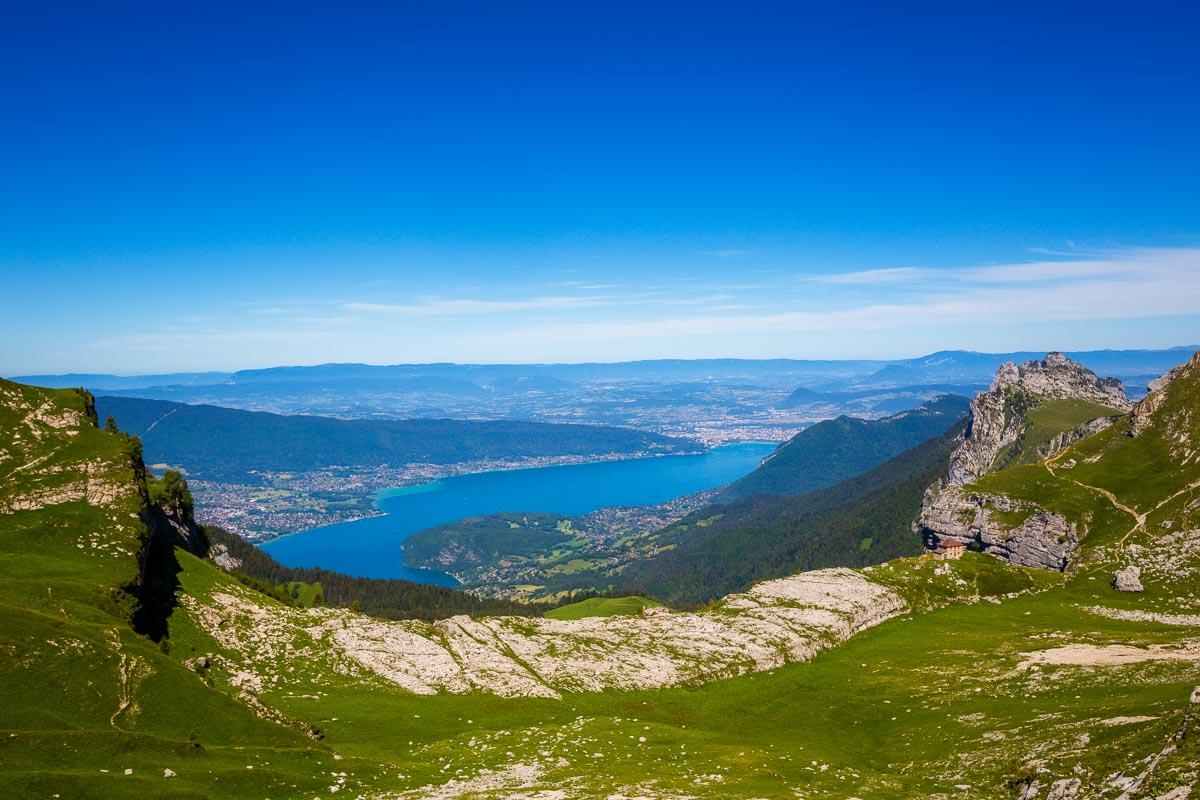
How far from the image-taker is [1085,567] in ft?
398

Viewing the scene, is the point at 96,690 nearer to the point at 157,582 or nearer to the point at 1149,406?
the point at 157,582

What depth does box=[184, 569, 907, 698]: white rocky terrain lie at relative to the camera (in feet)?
243

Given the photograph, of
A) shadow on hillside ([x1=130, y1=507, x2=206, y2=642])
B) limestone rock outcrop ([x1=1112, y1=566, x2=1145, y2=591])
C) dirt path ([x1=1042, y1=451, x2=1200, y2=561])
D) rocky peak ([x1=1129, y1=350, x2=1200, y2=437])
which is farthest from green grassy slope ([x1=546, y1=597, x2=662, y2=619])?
rocky peak ([x1=1129, y1=350, x2=1200, y2=437])

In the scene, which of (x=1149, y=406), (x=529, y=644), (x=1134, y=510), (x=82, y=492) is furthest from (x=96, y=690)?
(x=1149, y=406)

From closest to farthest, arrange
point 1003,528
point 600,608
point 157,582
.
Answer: point 157,582 < point 1003,528 < point 600,608

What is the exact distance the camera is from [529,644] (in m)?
87.2

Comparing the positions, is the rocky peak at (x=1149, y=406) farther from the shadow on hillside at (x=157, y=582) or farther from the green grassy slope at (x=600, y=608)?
the shadow on hillside at (x=157, y=582)

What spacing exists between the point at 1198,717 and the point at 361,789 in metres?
43.8

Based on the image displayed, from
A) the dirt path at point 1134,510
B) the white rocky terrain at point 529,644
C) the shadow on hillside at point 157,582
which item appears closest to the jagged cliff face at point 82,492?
the shadow on hillside at point 157,582

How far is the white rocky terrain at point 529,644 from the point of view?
74000 millimetres

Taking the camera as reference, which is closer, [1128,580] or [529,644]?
[529,644]

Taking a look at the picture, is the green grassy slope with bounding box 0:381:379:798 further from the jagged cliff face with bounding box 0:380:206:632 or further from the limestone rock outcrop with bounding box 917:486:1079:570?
the limestone rock outcrop with bounding box 917:486:1079:570

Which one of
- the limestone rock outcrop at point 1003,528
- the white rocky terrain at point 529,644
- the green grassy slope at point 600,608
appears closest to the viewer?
the white rocky terrain at point 529,644

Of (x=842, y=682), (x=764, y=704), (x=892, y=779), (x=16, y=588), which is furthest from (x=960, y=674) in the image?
(x=16, y=588)
